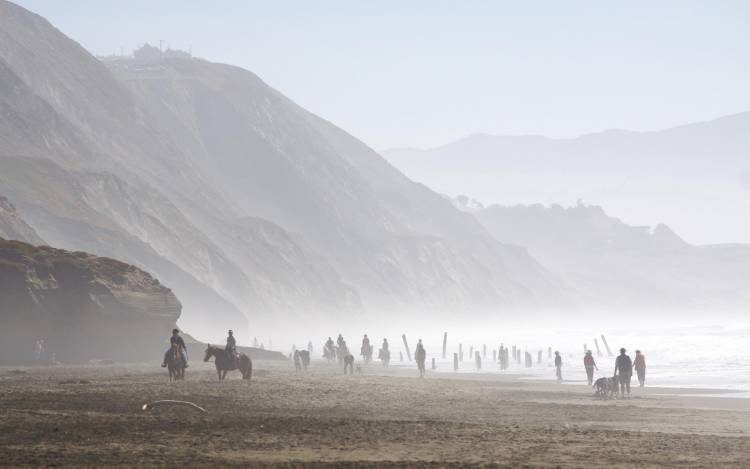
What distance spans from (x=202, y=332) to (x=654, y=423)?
261ft

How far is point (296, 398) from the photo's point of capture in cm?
2847

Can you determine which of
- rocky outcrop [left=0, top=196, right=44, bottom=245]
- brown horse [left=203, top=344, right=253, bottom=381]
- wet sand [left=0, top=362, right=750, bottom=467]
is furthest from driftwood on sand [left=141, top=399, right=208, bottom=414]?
rocky outcrop [left=0, top=196, right=44, bottom=245]

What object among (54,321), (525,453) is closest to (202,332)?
(54,321)

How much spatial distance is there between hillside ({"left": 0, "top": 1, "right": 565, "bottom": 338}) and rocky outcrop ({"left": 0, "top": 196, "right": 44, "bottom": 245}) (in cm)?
2068

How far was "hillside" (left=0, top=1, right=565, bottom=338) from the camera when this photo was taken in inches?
4102

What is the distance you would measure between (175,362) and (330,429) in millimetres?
14045

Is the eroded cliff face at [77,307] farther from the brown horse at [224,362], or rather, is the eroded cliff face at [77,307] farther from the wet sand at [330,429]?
the brown horse at [224,362]

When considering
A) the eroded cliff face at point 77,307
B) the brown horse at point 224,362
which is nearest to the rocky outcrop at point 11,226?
the eroded cliff face at point 77,307

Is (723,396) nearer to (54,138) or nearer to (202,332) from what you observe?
(202,332)

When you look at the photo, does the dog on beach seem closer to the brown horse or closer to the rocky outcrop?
the brown horse

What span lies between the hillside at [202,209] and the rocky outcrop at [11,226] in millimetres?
20680

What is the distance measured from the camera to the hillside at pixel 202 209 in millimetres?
104188

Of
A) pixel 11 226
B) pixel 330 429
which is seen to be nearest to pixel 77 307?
pixel 11 226

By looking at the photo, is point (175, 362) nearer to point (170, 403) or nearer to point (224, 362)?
point (224, 362)
